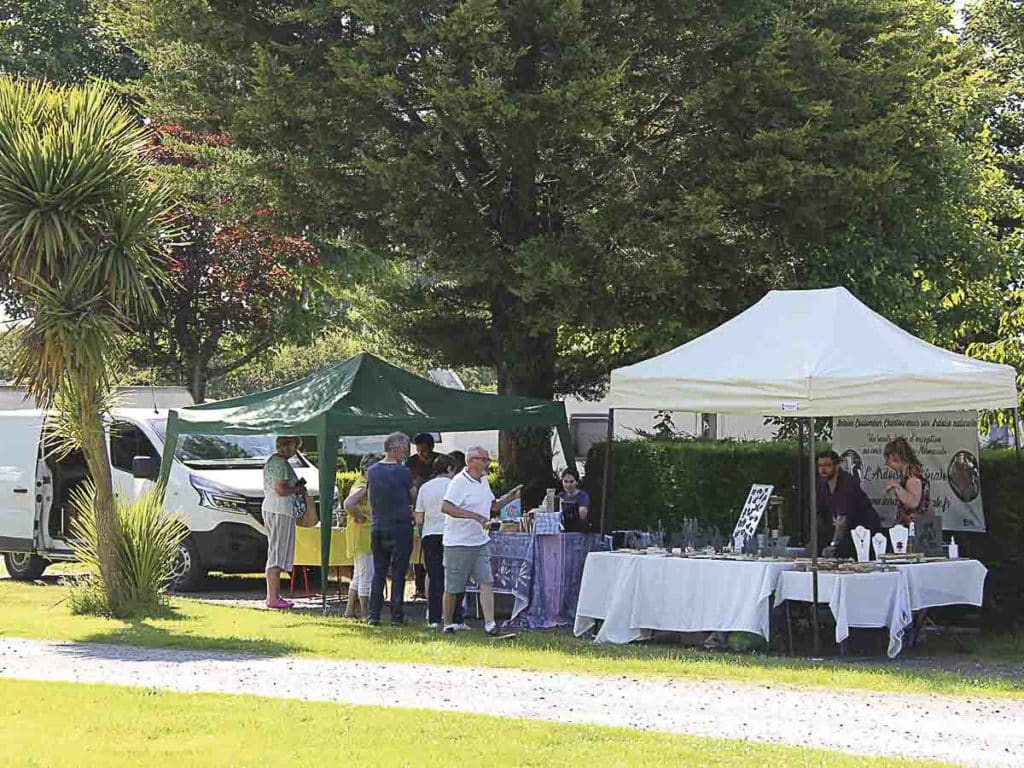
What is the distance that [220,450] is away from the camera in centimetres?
1906

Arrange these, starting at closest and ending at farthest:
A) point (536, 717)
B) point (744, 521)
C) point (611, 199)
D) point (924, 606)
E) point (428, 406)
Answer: point (536, 717) < point (924, 606) < point (744, 521) < point (428, 406) < point (611, 199)

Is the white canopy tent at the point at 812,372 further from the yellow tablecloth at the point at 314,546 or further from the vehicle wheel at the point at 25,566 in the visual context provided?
the vehicle wheel at the point at 25,566

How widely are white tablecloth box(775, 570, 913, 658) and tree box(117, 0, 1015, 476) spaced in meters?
4.98

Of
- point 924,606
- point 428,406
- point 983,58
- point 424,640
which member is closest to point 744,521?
point 924,606

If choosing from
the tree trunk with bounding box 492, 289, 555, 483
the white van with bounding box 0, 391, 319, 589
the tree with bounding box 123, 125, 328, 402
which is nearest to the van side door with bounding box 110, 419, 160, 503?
the white van with bounding box 0, 391, 319, 589

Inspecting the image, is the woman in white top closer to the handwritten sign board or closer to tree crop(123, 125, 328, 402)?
the handwritten sign board

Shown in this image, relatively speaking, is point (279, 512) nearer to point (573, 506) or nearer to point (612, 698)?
point (573, 506)

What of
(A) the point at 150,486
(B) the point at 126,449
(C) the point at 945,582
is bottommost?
(C) the point at 945,582

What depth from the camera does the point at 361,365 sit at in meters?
16.5

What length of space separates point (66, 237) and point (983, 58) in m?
17.2

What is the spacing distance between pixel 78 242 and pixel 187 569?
5.08 metres

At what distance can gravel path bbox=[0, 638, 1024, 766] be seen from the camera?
860 centimetres

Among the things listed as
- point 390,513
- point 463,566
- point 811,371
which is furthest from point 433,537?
point 811,371

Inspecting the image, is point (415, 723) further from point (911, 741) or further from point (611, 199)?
point (611, 199)
